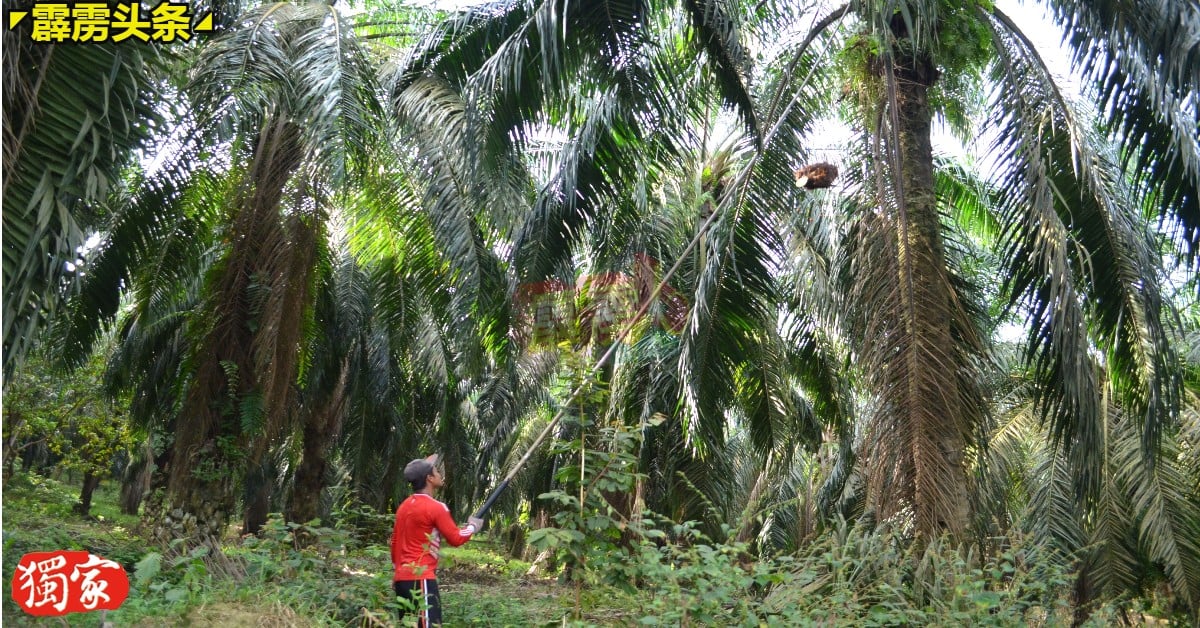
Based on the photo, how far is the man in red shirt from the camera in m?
6.18

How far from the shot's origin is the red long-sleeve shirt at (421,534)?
20.4ft

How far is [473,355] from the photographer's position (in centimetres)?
1006

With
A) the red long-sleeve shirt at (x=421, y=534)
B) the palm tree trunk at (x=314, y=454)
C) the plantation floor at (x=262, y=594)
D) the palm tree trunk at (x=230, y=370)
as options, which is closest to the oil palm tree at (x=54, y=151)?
the plantation floor at (x=262, y=594)

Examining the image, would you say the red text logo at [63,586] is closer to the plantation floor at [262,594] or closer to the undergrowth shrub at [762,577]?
the plantation floor at [262,594]

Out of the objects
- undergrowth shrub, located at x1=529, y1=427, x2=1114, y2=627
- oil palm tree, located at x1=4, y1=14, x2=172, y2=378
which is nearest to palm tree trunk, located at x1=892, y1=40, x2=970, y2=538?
undergrowth shrub, located at x1=529, y1=427, x2=1114, y2=627

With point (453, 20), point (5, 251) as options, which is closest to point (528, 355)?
point (453, 20)

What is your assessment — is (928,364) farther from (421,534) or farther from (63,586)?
(63,586)

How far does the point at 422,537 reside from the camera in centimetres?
636

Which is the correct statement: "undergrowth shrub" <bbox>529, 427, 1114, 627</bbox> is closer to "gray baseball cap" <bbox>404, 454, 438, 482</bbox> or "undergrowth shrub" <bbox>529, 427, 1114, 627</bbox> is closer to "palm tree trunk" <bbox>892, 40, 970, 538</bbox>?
"palm tree trunk" <bbox>892, 40, 970, 538</bbox>

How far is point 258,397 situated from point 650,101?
4.51m

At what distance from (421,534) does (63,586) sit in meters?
1.95

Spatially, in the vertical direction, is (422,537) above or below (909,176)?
below

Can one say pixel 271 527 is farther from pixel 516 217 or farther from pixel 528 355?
pixel 528 355

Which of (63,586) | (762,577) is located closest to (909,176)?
(762,577)
